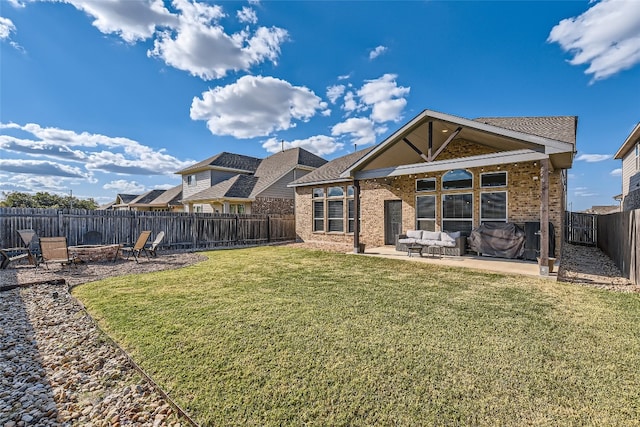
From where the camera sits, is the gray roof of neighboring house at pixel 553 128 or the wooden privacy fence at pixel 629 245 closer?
the wooden privacy fence at pixel 629 245

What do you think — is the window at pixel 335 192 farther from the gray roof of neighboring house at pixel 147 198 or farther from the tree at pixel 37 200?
the tree at pixel 37 200

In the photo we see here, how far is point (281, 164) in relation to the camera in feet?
79.5

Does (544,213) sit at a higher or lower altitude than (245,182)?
lower

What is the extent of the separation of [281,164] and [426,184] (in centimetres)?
1465

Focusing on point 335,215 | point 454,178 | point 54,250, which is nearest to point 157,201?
point 335,215

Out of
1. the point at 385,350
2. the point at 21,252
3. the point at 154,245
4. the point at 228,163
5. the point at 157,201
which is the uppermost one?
the point at 228,163

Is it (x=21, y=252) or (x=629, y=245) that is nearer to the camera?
(x=629, y=245)

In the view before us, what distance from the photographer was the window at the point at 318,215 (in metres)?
16.1

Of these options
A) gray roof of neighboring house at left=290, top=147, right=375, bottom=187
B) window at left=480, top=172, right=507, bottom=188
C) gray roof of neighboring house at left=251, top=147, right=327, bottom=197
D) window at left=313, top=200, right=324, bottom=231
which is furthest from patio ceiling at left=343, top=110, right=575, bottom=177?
gray roof of neighboring house at left=251, top=147, right=327, bottom=197

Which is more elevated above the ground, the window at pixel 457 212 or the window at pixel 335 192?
the window at pixel 335 192

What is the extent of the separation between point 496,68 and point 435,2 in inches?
172

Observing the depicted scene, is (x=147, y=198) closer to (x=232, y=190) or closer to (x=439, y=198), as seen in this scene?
(x=232, y=190)

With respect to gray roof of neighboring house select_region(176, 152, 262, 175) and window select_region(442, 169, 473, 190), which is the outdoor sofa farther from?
gray roof of neighboring house select_region(176, 152, 262, 175)

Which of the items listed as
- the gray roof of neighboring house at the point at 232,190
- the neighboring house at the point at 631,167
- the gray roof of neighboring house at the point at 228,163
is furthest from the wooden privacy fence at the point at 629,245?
the gray roof of neighboring house at the point at 228,163
